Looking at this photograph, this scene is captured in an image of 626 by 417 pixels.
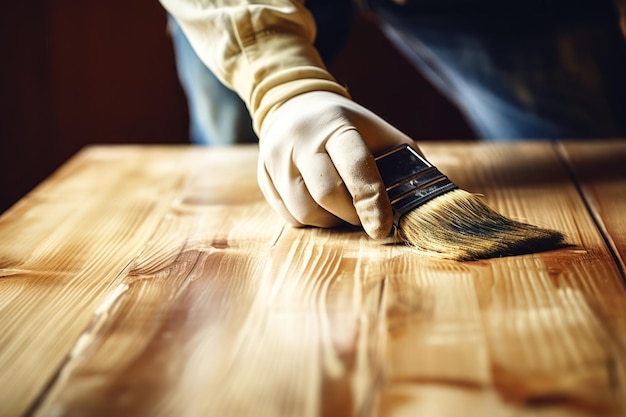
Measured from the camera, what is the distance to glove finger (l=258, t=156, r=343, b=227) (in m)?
0.93

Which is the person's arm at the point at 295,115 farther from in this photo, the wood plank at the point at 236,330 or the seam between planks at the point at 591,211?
the seam between planks at the point at 591,211

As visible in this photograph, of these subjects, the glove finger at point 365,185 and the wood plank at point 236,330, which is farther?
the glove finger at point 365,185

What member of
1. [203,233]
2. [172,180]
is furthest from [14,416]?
[172,180]

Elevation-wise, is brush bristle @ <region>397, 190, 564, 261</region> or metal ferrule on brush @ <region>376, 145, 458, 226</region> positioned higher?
metal ferrule on brush @ <region>376, 145, 458, 226</region>

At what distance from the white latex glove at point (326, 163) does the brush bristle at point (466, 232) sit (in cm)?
4

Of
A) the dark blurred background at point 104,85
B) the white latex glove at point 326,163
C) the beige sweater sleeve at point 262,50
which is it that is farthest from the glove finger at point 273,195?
the dark blurred background at point 104,85

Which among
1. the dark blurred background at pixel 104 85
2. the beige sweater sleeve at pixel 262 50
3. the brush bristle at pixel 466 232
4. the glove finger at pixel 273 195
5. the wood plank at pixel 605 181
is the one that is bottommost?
the dark blurred background at pixel 104 85

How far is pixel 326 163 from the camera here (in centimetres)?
90

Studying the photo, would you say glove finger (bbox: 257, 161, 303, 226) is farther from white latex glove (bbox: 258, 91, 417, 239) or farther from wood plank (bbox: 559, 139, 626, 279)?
wood plank (bbox: 559, 139, 626, 279)

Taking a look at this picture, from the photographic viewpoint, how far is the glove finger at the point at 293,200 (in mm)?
933

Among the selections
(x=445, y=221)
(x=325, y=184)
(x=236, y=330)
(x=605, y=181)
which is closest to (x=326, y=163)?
(x=325, y=184)

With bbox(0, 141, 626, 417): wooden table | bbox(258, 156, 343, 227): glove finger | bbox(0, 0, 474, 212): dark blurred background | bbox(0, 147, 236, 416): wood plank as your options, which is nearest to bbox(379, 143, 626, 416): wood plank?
bbox(0, 141, 626, 417): wooden table

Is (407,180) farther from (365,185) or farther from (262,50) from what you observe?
(262,50)

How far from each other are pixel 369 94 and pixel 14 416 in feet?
6.70
